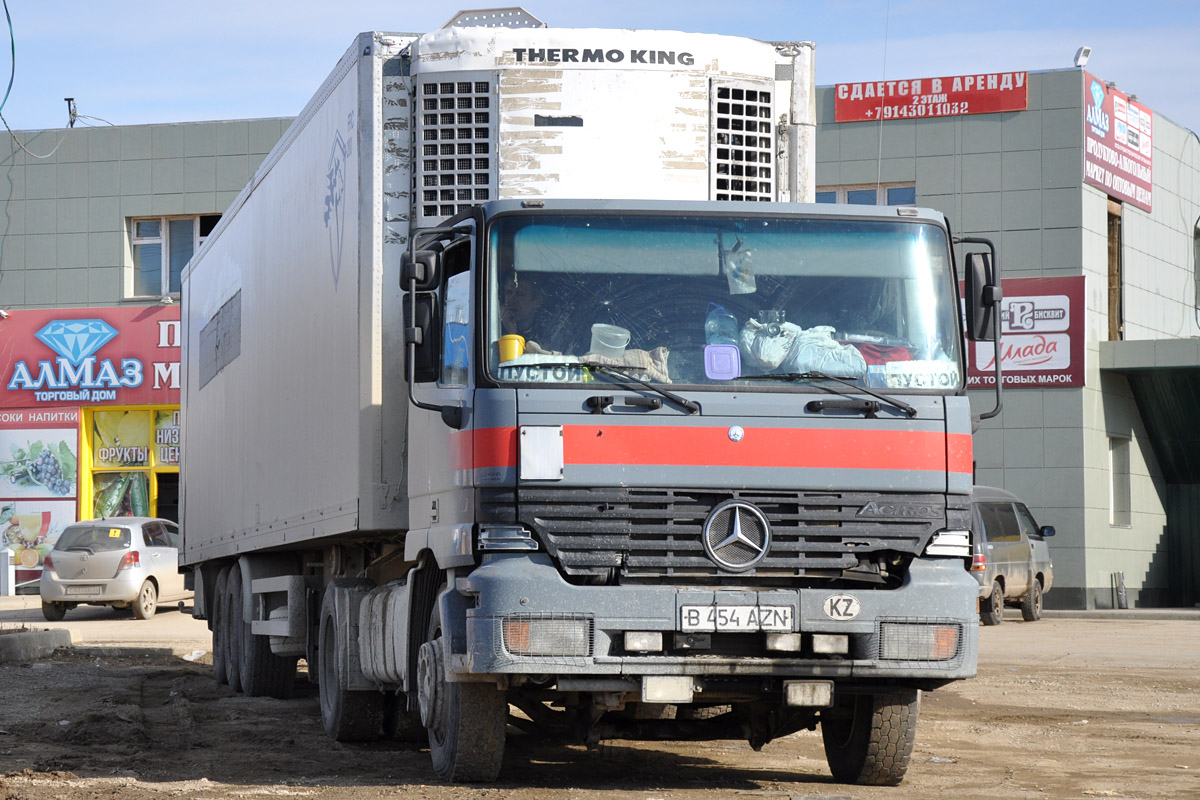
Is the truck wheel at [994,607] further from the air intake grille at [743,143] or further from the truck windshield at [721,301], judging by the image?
the truck windshield at [721,301]

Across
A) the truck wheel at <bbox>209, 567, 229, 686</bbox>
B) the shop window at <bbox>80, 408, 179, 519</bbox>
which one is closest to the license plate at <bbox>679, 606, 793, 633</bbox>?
the truck wheel at <bbox>209, 567, 229, 686</bbox>

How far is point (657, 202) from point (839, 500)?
1.67 meters

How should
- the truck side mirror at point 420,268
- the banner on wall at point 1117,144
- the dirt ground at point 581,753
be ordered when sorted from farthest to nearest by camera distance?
1. the banner on wall at point 1117,144
2. the dirt ground at point 581,753
3. the truck side mirror at point 420,268

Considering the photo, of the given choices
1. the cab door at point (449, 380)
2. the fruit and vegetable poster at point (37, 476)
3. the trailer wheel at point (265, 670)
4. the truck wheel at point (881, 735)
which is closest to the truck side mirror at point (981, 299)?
the truck wheel at point (881, 735)

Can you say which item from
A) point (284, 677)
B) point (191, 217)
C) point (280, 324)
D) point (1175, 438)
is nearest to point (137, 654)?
point (284, 677)

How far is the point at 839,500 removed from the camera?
24.8 feet

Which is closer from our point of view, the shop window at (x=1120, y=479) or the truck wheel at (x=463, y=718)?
the truck wheel at (x=463, y=718)

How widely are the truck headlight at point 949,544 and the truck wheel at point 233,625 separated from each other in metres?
8.08

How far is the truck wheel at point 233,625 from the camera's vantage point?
46.9 feet

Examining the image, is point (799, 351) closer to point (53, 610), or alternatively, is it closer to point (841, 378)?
point (841, 378)

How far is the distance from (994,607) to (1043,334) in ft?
23.0

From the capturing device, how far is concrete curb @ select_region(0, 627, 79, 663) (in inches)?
652

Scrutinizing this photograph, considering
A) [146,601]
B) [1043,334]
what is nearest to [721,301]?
[146,601]

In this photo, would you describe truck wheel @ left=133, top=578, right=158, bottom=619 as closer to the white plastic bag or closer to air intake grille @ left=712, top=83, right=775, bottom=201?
air intake grille @ left=712, top=83, right=775, bottom=201
